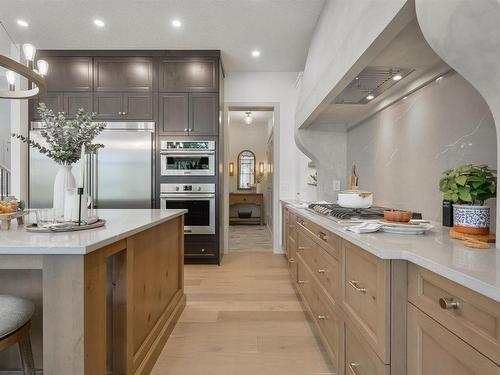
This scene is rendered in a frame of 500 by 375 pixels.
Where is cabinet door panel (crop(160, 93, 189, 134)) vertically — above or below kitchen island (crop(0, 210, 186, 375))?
above

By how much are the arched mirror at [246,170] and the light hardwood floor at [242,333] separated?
5.40m

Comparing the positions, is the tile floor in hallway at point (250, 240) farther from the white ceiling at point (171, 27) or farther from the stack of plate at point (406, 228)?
the stack of plate at point (406, 228)

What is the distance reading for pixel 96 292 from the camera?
3.52ft

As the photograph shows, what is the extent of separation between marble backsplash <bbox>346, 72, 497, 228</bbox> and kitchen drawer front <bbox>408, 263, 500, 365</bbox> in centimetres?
69

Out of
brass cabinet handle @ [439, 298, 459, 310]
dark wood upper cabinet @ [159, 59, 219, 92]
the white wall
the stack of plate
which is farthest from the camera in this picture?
the white wall

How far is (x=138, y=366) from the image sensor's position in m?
1.49

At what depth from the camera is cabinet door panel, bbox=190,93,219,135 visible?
3.91 m

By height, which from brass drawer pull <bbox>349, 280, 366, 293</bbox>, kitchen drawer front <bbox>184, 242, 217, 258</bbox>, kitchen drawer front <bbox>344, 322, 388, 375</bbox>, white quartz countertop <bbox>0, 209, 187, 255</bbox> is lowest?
kitchen drawer front <bbox>184, 242, 217, 258</bbox>

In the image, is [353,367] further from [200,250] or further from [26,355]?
[200,250]

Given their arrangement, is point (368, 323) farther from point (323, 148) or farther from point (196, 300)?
point (323, 148)

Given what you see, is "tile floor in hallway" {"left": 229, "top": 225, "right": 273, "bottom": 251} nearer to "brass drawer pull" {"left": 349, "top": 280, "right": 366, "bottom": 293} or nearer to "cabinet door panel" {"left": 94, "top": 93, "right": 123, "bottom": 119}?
"cabinet door panel" {"left": 94, "top": 93, "right": 123, "bottom": 119}

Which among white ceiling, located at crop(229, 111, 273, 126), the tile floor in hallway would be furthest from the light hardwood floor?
white ceiling, located at crop(229, 111, 273, 126)

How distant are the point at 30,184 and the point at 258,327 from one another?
3.52 meters

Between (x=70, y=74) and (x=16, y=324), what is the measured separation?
3.80 m
